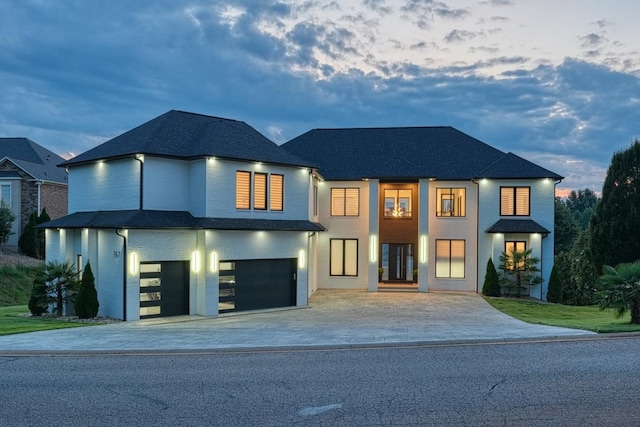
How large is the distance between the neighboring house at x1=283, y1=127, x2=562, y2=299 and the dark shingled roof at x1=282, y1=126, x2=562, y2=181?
68 mm

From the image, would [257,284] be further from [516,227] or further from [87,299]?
[516,227]

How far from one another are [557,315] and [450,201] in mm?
10279

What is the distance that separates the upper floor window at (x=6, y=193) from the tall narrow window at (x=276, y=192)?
2818cm

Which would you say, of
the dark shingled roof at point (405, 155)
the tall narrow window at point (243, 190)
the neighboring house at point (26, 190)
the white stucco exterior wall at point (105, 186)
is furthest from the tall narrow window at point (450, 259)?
the neighboring house at point (26, 190)

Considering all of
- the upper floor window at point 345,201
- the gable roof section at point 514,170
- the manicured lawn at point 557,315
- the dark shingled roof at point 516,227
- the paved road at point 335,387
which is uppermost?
the gable roof section at point 514,170

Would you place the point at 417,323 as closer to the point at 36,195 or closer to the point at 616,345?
the point at 616,345

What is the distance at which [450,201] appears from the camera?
1243 inches

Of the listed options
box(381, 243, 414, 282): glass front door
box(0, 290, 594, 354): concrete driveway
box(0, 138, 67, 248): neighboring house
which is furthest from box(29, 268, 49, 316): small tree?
box(0, 138, 67, 248): neighboring house

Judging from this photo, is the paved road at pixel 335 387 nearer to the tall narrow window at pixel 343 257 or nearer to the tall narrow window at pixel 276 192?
the tall narrow window at pixel 276 192

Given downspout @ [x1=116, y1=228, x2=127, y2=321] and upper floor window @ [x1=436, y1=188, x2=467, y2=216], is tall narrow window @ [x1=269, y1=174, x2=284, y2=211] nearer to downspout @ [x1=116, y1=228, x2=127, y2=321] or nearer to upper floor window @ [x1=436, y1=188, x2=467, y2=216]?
downspout @ [x1=116, y1=228, x2=127, y2=321]

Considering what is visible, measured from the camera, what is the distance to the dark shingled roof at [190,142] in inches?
851

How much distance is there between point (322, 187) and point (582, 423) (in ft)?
82.7

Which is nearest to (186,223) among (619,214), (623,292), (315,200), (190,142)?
(190,142)

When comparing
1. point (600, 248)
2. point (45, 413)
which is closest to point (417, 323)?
point (45, 413)
